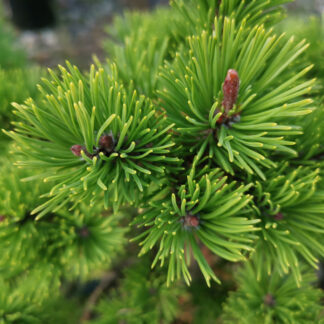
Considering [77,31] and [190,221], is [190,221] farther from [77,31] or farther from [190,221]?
[77,31]

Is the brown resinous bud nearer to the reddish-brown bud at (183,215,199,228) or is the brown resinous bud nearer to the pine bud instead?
the reddish-brown bud at (183,215,199,228)

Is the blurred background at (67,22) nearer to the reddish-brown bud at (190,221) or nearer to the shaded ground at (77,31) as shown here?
the shaded ground at (77,31)

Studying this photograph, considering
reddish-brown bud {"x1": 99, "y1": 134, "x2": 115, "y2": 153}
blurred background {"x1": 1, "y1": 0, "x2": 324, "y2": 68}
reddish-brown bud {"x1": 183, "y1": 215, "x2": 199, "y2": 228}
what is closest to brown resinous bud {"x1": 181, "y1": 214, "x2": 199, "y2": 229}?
reddish-brown bud {"x1": 183, "y1": 215, "x2": 199, "y2": 228}

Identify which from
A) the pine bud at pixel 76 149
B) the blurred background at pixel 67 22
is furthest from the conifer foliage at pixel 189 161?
the blurred background at pixel 67 22

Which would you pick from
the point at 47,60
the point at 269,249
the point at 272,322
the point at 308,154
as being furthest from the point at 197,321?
the point at 47,60

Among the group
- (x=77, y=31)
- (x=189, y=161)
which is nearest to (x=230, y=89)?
(x=189, y=161)

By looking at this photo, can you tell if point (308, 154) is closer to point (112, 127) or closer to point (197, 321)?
point (112, 127)
